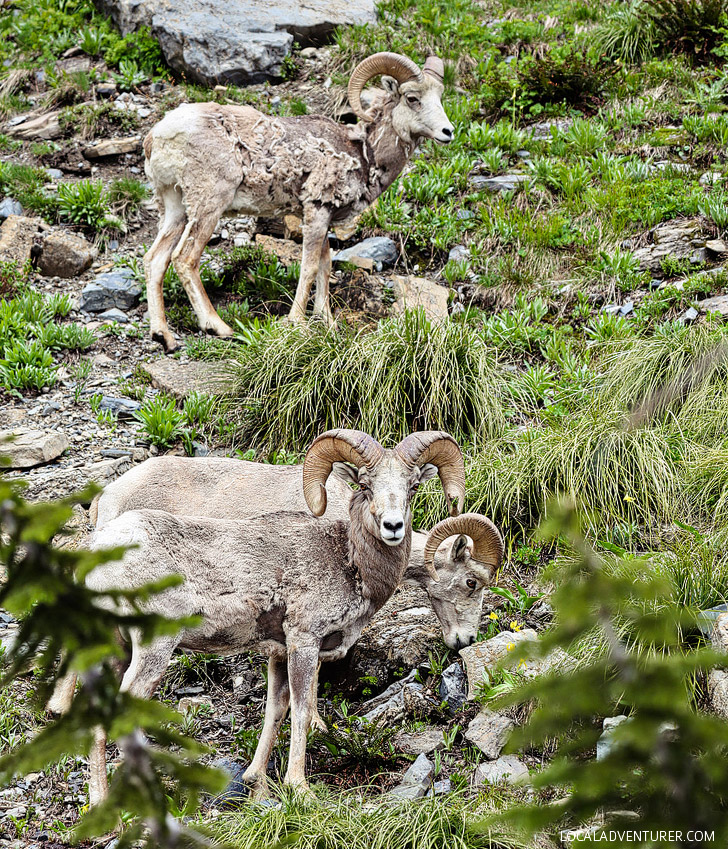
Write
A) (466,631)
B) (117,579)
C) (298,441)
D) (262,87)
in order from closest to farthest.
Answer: (117,579) < (466,631) < (298,441) < (262,87)

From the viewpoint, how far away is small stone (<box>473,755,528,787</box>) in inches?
209

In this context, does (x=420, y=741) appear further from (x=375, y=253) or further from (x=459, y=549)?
(x=375, y=253)

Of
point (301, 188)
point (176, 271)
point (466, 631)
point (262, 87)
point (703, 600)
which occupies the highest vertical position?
point (262, 87)

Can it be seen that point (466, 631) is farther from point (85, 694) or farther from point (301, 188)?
point (301, 188)

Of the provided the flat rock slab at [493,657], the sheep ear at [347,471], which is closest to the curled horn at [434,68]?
the sheep ear at [347,471]

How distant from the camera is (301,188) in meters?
10.7

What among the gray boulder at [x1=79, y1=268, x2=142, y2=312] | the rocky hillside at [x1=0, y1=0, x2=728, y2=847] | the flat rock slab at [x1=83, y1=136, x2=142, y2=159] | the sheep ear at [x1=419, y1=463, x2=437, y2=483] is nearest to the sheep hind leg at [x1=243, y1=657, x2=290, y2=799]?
the rocky hillside at [x1=0, y1=0, x2=728, y2=847]

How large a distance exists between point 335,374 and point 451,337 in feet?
4.01

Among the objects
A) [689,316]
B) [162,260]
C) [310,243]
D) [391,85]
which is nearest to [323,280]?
[310,243]

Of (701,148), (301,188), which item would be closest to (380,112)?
(301,188)

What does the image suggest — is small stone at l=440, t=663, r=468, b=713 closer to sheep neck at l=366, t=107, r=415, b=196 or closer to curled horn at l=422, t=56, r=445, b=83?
sheep neck at l=366, t=107, r=415, b=196

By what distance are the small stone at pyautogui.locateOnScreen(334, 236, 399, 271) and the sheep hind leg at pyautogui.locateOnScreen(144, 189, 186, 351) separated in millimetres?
2137

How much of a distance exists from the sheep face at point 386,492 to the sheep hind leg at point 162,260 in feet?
16.9

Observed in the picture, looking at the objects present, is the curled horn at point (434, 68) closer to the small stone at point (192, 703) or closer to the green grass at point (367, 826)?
the small stone at point (192, 703)
